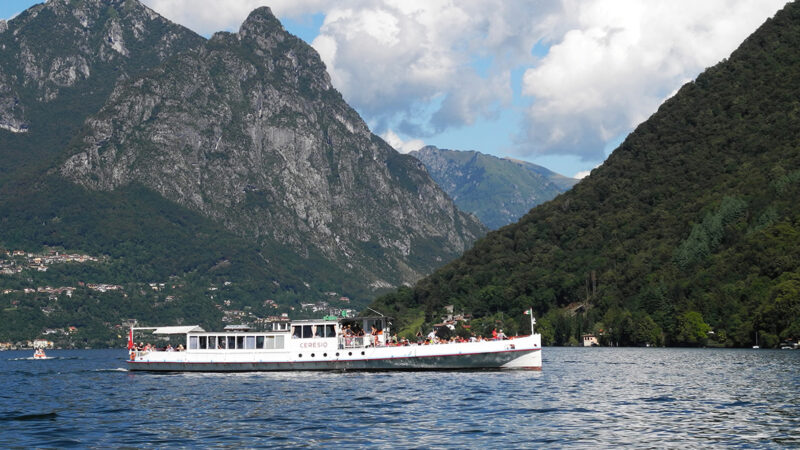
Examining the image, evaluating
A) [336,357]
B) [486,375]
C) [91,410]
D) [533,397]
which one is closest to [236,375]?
[336,357]

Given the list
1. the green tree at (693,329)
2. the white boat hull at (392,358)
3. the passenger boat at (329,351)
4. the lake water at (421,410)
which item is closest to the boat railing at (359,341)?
the passenger boat at (329,351)

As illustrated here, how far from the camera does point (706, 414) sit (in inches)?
2365

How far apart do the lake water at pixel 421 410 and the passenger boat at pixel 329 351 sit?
246cm

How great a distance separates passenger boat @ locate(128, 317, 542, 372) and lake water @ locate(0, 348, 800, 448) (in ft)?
8.05

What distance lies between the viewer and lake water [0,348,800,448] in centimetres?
5144

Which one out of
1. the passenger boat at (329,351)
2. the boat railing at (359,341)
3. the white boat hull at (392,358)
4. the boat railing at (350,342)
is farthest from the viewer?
the boat railing at (359,341)

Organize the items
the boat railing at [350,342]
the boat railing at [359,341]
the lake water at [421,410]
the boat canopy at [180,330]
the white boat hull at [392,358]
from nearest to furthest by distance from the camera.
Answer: the lake water at [421,410]
the white boat hull at [392,358]
the boat railing at [350,342]
the boat railing at [359,341]
the boat canopy at [180,330]

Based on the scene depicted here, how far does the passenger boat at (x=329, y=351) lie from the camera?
4011 inches

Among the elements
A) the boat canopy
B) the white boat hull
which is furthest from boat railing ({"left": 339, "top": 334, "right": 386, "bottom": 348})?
the boat canopy

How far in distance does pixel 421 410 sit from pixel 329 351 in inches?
1651

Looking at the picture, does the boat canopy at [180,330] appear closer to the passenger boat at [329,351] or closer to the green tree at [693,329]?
the passenger boat at [329,351]

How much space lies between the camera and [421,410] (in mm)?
64812

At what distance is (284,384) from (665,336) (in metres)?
123

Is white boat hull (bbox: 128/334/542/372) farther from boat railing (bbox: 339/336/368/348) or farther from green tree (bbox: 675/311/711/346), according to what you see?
green tree (bbox: 675/311/711/346)
